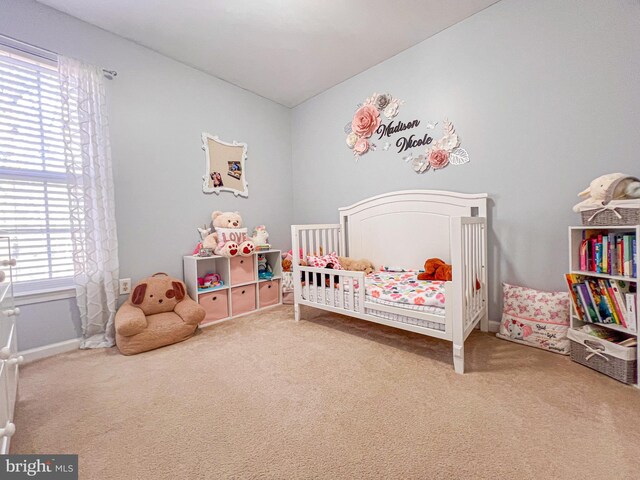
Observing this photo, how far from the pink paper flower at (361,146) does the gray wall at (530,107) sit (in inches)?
12.1

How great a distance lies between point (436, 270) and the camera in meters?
2.13

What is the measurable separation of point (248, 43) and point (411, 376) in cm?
280

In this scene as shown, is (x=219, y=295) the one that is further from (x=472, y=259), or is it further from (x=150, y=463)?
(x=472, y=259)

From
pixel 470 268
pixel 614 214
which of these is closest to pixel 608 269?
pixel 614 214

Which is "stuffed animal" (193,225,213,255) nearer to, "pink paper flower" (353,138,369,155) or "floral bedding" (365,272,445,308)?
"floral bedding" (365,272,445,308)

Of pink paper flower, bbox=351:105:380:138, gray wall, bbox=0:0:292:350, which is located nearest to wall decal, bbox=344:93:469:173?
pink paper flower, bbox=351:105:380:138

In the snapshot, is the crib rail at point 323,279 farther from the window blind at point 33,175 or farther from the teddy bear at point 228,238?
the window blind at point 33,175

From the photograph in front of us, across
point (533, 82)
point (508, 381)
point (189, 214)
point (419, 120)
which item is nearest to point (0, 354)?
point (189, 214)

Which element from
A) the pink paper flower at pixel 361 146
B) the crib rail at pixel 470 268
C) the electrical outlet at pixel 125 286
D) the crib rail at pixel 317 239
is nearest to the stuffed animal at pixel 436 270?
the crib rail at pixel 470 268

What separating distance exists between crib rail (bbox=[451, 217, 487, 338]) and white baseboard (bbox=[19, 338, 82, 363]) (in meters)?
2.64

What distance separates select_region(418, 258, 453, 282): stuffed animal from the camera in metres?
2.08

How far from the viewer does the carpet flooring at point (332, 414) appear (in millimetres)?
983

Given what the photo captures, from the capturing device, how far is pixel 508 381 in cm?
146
